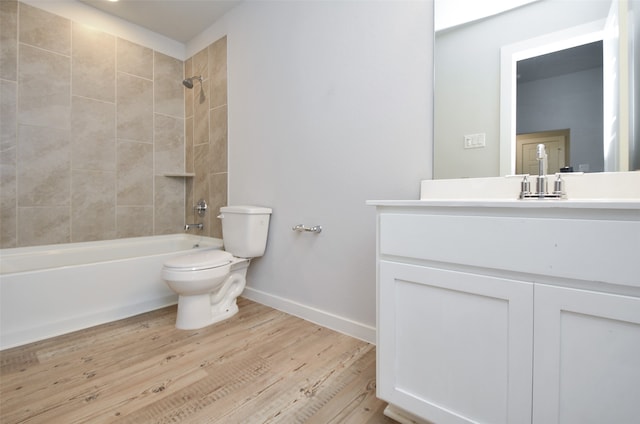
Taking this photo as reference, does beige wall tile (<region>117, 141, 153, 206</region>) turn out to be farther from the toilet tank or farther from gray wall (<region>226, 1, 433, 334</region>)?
the toilet tank

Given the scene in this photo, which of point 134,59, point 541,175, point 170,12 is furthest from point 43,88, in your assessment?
point 541,175

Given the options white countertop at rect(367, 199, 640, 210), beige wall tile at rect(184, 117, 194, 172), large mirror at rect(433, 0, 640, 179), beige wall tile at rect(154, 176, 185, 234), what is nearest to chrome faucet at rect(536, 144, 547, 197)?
large mirror at rect(433, 0, 640, 179)

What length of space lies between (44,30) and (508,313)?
11.1ft

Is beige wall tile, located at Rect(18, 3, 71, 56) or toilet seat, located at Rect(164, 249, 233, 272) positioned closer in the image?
toilet seat, located at Rect(164, 249, 233, 272)

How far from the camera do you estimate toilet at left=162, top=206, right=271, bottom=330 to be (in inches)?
68.4

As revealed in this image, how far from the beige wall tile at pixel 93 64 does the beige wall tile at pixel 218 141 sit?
869mm

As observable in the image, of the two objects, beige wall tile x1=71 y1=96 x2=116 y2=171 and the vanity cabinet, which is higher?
beige wall tile x1=71 y1=96 x2=116 y2=171

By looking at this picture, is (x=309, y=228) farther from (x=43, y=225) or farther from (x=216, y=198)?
(x=43, y=225)

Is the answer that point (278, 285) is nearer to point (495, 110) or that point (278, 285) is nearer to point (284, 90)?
point (284, 90)

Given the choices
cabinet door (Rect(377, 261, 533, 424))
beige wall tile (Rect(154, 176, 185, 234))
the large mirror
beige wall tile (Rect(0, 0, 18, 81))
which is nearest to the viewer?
cabinet door (Rect(377, 261, 533, 424))

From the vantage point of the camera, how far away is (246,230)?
207 cm

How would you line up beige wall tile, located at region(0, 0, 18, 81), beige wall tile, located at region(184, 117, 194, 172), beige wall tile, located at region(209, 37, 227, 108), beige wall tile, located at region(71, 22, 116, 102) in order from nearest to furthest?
1. beige wall tile, located at region(0, 0, 18, 81)
2. beige wall tile, located at region(71, 22, 116, 102)
3. beige wall tile, located at region(209, 37, 227, 108)
4. beige wall tile, located at region(184, 117, 194, 172)

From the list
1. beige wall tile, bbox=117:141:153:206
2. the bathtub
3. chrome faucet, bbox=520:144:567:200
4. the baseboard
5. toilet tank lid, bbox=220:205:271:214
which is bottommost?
the baseboard

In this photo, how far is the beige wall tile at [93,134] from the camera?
2348 mm
